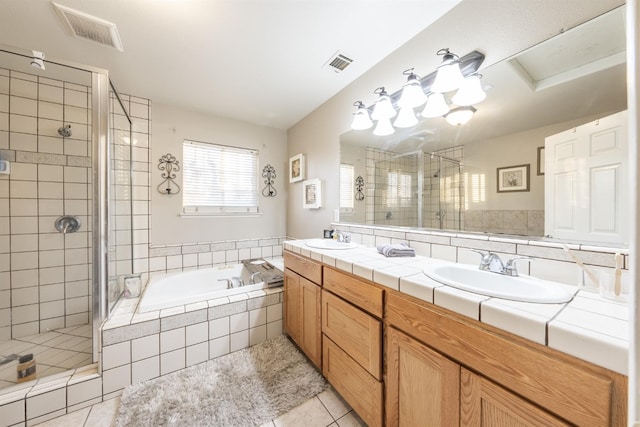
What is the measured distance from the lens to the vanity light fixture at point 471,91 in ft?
4.05

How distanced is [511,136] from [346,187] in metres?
1.25

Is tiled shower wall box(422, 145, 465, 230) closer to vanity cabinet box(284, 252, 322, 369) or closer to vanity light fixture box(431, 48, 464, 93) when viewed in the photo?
vanity light fixture box(431, 48, 464, 93)

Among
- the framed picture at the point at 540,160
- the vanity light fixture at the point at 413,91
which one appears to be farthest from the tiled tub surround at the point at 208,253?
the framed picture at the point at 540,160

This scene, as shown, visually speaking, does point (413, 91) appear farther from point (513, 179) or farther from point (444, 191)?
point (513, 179)

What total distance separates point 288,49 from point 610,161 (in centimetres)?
178

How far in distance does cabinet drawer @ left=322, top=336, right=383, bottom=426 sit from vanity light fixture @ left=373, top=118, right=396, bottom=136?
1507mm

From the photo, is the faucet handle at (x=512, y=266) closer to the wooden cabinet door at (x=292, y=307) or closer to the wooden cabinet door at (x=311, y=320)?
the wooden cabinet door at (x=311, y=320)

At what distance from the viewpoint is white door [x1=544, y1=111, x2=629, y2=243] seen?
0.83m

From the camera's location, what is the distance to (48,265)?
6.46 ft

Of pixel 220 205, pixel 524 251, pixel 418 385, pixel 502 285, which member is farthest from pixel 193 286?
pixel 524 251

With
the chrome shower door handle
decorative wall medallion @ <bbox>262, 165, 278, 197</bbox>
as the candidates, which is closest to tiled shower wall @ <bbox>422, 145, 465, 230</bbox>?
decorative wall medallion @ <bbox>262, 165, 278, 197</bbox>

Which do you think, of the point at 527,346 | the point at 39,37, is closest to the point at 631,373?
the point at 527,346

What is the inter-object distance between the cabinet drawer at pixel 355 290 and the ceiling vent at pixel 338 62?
1.52m

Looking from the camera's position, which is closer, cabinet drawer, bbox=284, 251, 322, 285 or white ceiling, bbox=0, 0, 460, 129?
white ceiling, bbox=0, 0, 460, 129
